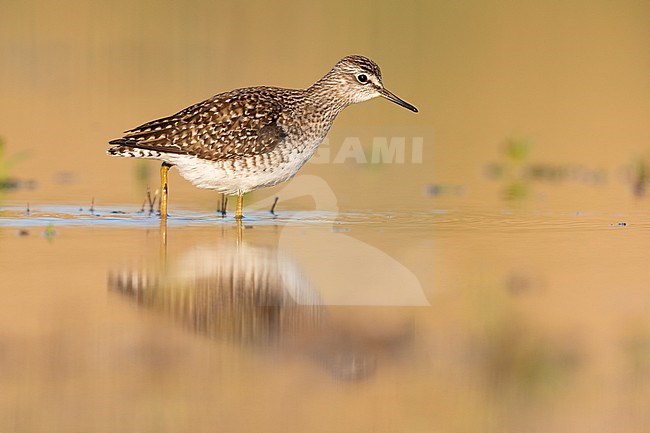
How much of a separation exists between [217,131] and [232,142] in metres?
0.18

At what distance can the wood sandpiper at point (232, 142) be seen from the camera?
1175cm

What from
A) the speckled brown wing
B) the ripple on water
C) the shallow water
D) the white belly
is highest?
the speckled brown wing

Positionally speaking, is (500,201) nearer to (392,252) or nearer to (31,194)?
(392,252)

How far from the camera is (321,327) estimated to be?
7.36 m

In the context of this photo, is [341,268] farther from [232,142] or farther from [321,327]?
[232,142]

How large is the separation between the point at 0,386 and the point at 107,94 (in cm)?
1543

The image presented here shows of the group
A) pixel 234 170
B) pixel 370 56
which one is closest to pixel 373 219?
pixel 234 170

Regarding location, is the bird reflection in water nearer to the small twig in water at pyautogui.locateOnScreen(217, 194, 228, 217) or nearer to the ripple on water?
the ripple on water

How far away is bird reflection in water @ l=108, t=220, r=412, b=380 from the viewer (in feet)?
22.5

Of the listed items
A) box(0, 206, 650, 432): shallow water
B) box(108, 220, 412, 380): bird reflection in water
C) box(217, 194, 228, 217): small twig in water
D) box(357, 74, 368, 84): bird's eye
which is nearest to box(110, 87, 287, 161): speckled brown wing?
box(217, 194, 228, 217): small twig in water

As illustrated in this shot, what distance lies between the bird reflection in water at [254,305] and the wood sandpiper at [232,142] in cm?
208

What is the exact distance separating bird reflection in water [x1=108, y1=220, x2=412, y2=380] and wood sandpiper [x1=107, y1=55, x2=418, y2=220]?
2.08 metres

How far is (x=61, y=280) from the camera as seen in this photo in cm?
853

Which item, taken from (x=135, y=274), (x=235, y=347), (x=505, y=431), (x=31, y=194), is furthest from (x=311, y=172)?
(x=505, y=431)
